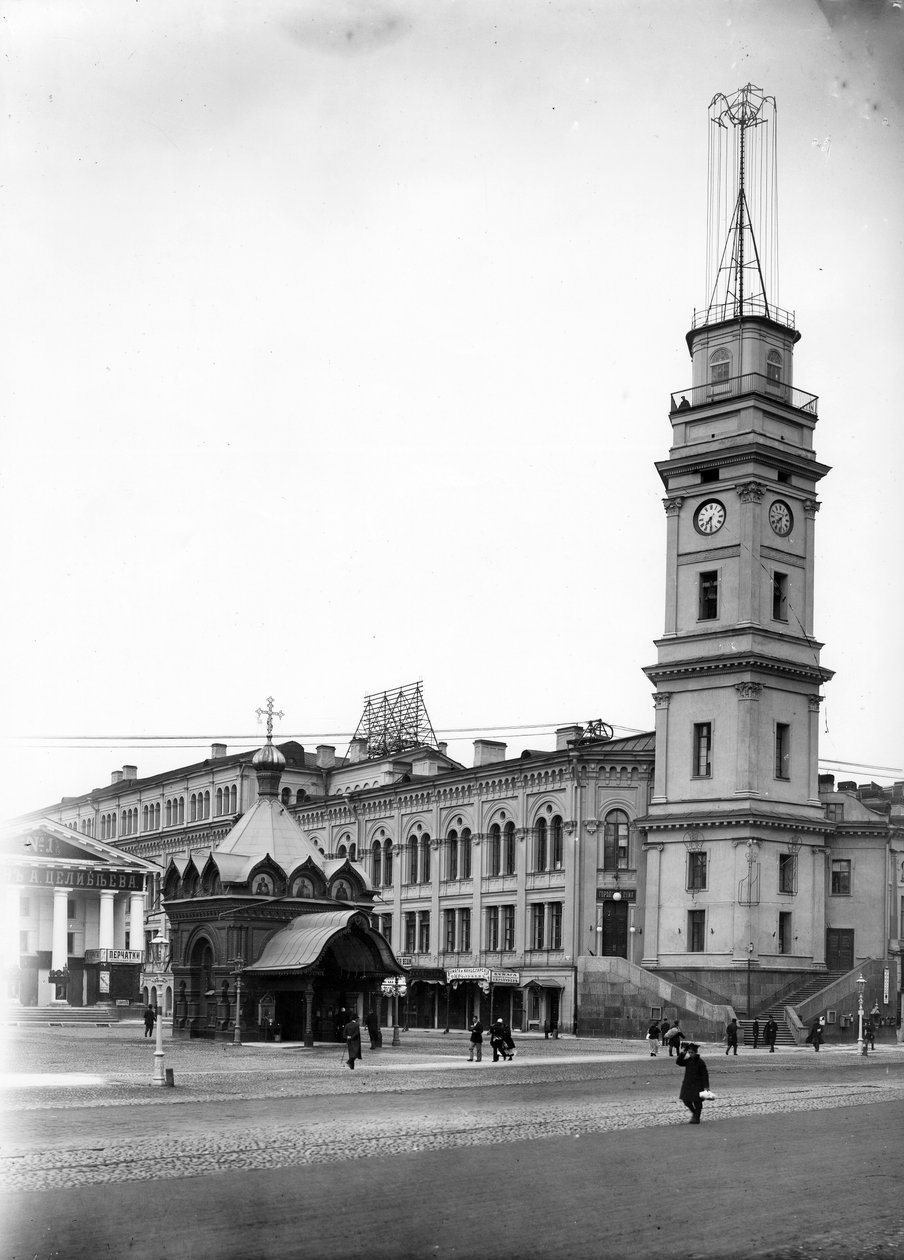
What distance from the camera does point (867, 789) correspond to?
94188 mm

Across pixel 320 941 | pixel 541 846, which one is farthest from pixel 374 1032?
pixel 541 846

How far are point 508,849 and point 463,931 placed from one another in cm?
571

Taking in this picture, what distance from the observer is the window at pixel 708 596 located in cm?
7038

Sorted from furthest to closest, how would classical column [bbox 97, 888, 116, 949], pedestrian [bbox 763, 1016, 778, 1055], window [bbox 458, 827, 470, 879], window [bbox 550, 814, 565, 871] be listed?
1. classical column [bbox 97, 888, 116, 949]
2. window [bbox 458, 827, 470, 879]
3. window [bbox 550, 814, 565, 871]
4. pedestrian [bbox 763, 1016, 778, 1055]

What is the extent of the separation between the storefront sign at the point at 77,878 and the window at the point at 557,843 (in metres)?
36.9

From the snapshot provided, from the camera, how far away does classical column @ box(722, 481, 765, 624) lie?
2697 inches

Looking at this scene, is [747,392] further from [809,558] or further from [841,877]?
[841,877]

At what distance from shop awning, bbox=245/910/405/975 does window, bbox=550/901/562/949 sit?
1697 cm

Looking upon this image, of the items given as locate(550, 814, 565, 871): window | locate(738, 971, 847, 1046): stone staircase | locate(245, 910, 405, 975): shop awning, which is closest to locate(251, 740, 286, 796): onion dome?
locate(245, 910, 405, 975): shop awning

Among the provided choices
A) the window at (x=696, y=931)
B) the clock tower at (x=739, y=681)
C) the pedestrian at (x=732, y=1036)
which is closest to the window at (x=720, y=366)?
the clock tower at (x=739, y=681)

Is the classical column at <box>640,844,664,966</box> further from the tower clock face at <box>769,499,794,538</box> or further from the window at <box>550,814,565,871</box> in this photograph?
the tower clock face at <box>769,499,794,538</box>

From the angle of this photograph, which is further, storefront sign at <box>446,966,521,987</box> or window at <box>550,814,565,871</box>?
window at <box>550,814,565,871</box>

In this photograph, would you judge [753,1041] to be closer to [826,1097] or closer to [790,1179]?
[826,1097]

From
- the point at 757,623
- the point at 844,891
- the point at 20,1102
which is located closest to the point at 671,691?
the point at 757,623
